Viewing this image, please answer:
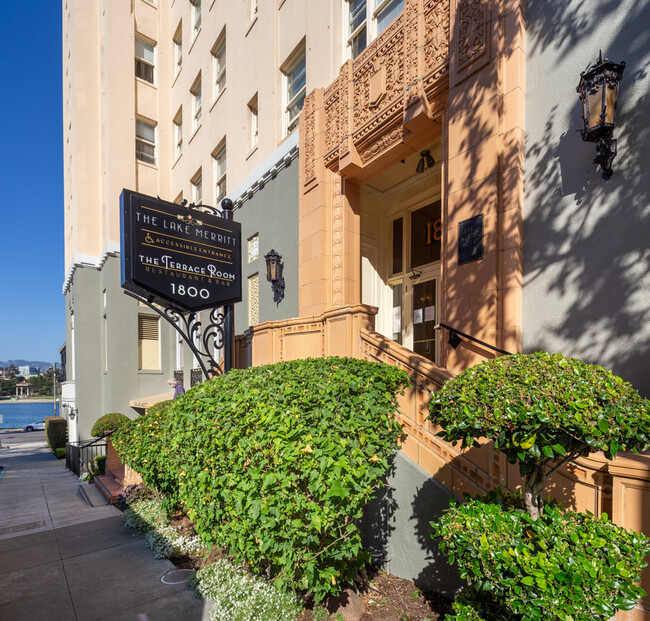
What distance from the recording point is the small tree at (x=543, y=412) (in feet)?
7.58

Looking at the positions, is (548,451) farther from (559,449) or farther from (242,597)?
(242,597)

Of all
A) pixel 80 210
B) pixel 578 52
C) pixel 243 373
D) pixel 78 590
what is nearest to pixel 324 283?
pixel 243 373

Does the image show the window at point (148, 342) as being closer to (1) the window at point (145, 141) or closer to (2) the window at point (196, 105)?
(1) the window at point (145, 141)

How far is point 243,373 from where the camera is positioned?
4.24 metres

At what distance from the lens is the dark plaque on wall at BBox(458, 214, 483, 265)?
5418 millimetres

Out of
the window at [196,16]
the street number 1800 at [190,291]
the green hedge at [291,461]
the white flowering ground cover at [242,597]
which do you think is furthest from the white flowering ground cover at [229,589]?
the window at [196,16]

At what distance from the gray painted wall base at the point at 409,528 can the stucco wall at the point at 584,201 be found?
7.42 ft

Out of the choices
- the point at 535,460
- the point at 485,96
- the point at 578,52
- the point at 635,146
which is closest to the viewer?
the point at 535,460

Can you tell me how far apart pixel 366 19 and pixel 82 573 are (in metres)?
10.8

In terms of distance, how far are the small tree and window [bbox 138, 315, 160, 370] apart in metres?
17.6

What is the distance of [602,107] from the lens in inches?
162

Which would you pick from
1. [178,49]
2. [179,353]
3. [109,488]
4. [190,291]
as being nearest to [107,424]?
[179,353]

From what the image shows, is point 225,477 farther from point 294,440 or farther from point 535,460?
point 535,460

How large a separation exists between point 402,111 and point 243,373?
18.7 feet
